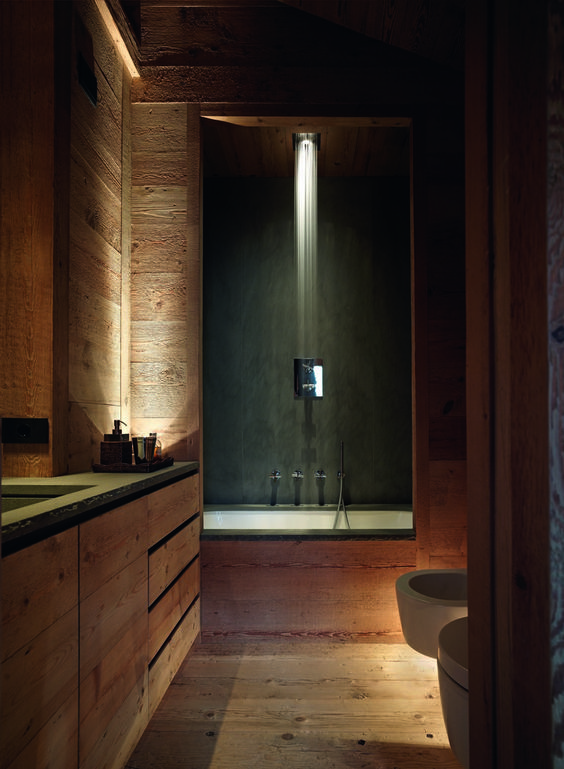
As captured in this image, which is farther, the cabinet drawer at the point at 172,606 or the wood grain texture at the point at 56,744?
the cabinet drawer at the point at 172,606

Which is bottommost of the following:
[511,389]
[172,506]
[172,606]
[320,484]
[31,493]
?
[172,606]

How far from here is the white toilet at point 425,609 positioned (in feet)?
5.85

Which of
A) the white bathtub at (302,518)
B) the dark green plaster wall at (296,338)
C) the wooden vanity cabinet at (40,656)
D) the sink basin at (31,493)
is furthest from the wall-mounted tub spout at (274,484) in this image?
the wooden vanity cabinet at (40,656)

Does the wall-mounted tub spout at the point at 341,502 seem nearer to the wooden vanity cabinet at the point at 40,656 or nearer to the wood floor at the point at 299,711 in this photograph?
the wood floor at the point at 299,711

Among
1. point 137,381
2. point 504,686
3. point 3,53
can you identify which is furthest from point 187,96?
point 504,686

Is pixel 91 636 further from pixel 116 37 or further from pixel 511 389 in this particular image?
pixel 116 37

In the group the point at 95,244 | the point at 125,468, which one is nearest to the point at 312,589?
the point at 125,468

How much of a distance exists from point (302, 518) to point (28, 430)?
1.88 meters

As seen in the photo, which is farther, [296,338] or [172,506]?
[296,338]

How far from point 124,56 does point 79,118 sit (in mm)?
635

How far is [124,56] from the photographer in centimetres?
253

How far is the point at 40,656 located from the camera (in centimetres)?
106

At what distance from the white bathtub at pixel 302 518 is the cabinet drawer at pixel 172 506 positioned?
752 millimetres

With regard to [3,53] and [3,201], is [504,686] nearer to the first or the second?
[3,201]
